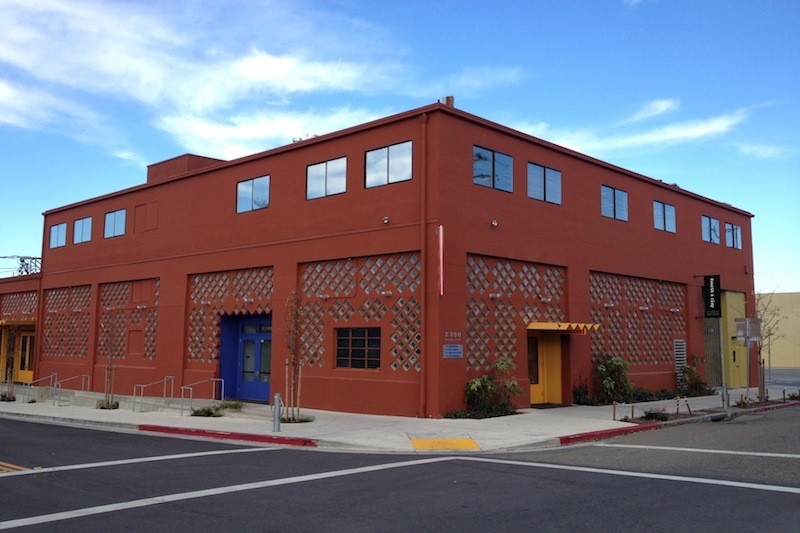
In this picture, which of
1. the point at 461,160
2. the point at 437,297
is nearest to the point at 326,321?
the point at 437,297

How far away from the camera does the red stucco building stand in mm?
18875

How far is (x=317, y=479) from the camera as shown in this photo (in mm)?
A: 10305

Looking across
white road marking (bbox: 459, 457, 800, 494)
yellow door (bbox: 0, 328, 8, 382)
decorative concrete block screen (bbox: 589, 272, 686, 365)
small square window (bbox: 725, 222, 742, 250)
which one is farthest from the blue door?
small square window (bbox: 725, 222, 742, 250)

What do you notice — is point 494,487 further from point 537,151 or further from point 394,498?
point 537,151

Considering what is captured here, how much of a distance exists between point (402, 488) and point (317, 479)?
1.49 m

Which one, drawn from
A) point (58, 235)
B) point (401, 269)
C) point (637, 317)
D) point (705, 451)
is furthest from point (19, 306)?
point (705, 451)

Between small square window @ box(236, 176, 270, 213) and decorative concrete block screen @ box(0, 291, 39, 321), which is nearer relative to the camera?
small square window @ box(236, 176, 270, 213)

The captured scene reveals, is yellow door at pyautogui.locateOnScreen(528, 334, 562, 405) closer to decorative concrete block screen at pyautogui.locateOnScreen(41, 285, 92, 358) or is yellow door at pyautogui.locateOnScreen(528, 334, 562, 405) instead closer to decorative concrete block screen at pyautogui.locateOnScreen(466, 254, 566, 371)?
decorative concrete block screen at pyautogui.locateOnScreen(466, 254, 566, 371)

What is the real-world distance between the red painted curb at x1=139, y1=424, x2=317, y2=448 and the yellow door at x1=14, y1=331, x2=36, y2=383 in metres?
22.7

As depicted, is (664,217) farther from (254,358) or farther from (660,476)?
(660,476)

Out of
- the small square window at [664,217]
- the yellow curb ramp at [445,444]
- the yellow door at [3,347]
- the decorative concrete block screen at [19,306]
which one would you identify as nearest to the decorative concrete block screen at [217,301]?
the yellow curb ramp at [445,444]

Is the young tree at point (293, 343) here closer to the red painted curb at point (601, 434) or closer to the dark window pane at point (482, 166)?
the dark window pane at point (482, 166)

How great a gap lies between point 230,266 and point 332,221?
512 cm

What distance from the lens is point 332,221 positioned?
69.1ft
